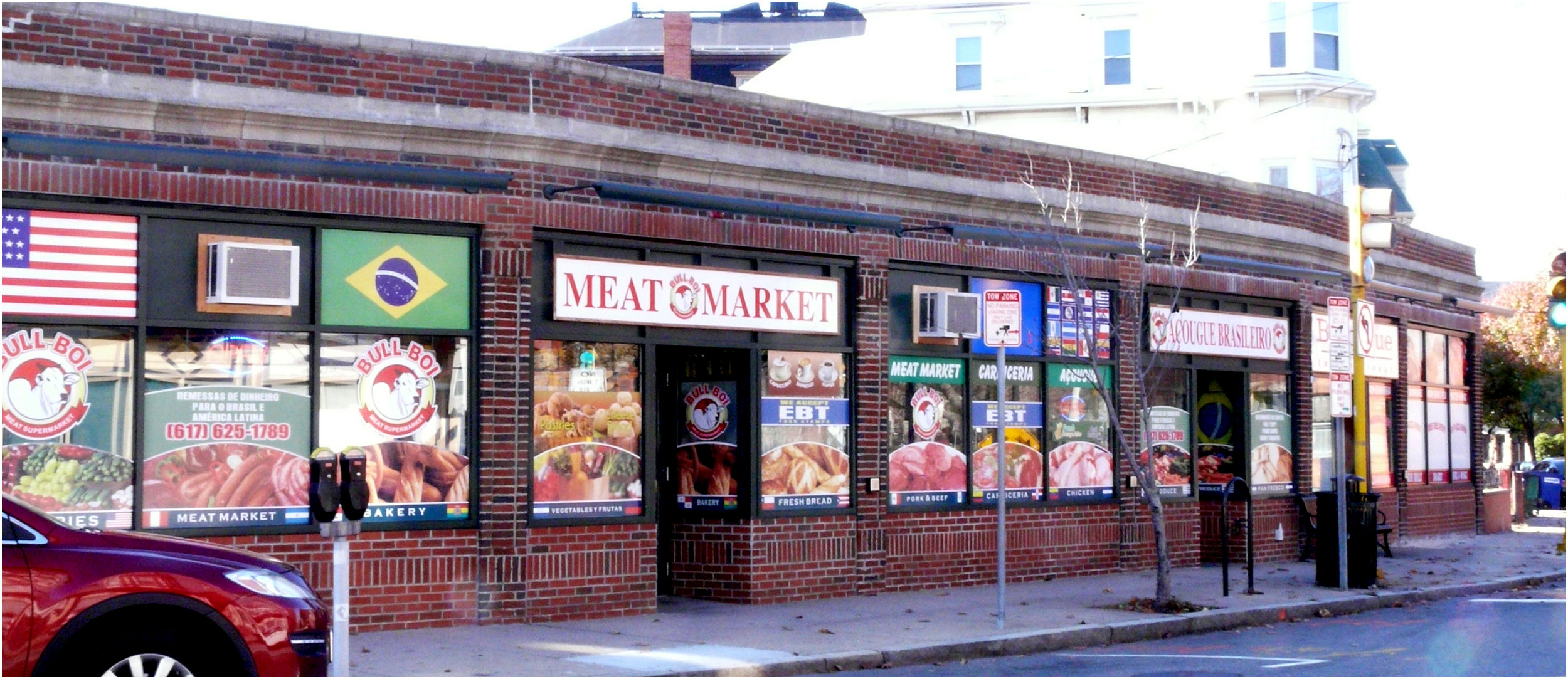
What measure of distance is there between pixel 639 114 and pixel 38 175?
5161 mm

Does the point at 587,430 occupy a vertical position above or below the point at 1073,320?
below

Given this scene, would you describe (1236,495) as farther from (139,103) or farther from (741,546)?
(139,103)

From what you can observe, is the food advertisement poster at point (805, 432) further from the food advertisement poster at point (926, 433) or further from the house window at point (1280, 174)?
the house window at point (1280, 174)

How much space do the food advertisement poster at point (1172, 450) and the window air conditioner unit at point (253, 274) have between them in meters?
10.9

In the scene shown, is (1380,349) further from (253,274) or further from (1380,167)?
(1380,167)

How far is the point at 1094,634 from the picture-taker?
13.2 m

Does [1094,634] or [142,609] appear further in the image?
[1094,634]

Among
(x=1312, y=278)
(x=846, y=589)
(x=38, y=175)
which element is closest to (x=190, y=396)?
(x=38, y=175)

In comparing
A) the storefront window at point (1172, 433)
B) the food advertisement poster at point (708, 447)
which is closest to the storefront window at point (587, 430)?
the food advertisement poster at point (708, 447)

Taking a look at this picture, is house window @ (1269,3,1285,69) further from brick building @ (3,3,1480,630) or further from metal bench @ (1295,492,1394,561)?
brick building @ (3,3,1480,630)

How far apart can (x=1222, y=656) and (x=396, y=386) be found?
6.91 m

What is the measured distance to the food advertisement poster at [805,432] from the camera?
15.3 metres

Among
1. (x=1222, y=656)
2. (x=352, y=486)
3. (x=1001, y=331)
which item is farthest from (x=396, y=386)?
(x=1222, y=656)

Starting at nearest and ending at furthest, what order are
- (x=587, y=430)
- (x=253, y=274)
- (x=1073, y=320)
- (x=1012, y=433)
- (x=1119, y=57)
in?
(x=253, y=274)
(x=587, y=430)
(x=1012, y=433)
(x=1073, y=320)
(x=1119, y=57)
